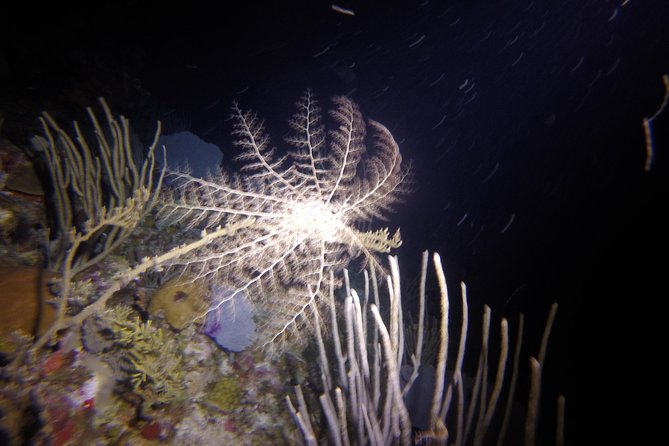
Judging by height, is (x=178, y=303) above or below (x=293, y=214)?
below

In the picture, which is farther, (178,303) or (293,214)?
(178,303)

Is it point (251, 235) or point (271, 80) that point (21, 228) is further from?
point (271, 80)

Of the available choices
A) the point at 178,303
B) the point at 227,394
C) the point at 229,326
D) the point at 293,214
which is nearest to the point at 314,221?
the point at 293,214

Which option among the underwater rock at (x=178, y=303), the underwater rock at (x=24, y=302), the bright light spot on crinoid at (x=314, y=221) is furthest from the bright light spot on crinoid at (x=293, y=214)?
the underwater rock at (x=24, y=302)

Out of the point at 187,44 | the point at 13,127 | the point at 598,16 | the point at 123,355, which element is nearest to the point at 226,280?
the point at 123,355

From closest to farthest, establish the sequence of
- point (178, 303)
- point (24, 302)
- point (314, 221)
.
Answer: point (24, 302)
point (314, 221)
point (178, 303)

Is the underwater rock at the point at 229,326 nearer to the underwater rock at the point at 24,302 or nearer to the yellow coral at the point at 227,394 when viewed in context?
the yellow coral at the point at 227,394

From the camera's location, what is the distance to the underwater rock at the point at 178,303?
10.5 feet

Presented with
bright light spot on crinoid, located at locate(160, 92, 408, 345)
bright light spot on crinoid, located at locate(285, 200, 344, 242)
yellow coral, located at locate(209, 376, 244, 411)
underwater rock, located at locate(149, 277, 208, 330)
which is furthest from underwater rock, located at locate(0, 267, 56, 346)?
bright light spot on crinoid, located at locate(285, 200, 344, 242)

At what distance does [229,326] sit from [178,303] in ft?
2.01

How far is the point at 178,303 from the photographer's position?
3.22 metres

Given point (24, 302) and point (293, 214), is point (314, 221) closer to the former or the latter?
point (293, 214)

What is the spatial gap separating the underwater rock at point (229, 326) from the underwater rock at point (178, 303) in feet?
0.63

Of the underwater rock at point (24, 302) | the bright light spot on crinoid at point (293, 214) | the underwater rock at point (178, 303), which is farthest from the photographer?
the underwater rock at point (178, 303)
